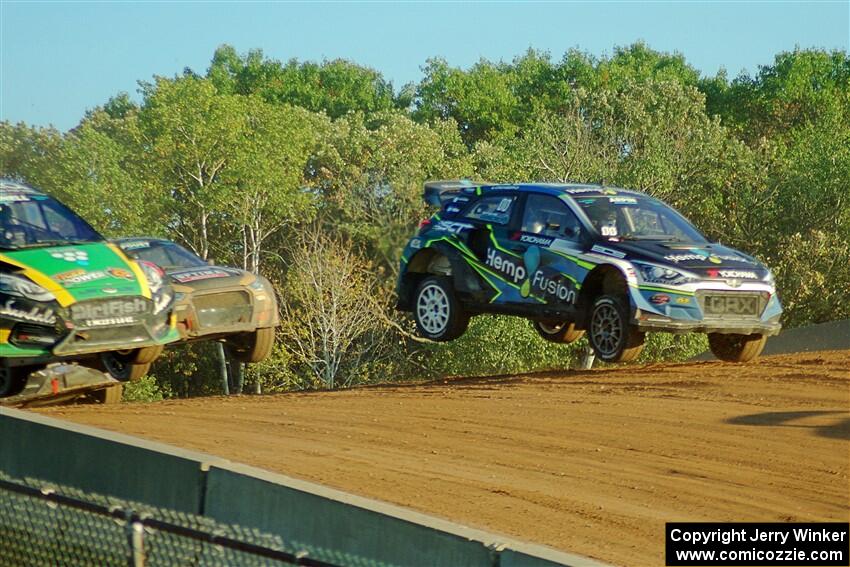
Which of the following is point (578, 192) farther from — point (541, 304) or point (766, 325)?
point (766, 325)

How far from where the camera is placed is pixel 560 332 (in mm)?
16203

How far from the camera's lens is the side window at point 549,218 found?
14.5 meters

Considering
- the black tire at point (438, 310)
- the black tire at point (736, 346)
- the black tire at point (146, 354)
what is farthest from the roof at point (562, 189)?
the black tire at point (146, 354)

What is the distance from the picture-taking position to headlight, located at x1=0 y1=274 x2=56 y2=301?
12.5 m

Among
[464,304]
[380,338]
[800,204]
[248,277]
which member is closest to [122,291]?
[248,277]

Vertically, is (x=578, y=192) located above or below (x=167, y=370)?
above

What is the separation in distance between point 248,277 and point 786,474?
26.4 feet

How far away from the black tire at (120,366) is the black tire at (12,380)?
1.26 m

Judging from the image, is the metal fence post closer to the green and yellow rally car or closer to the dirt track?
the dirt track

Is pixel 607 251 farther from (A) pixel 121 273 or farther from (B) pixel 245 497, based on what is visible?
(B) pixel 245 497

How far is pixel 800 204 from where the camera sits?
4809cm

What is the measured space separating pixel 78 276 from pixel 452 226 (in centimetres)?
471

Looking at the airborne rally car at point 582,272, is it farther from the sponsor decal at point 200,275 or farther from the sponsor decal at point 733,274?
the sponsor decal at point 200,275

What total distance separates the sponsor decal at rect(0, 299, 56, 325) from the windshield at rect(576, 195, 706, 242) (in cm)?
573
